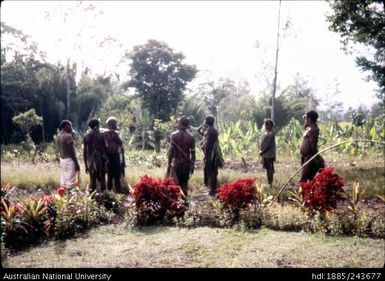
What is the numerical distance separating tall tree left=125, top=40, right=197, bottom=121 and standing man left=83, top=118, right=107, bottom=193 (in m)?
14.7

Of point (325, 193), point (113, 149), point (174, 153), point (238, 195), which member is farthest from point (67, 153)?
point (325, 193)

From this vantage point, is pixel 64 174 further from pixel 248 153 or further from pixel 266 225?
pixel 248 153

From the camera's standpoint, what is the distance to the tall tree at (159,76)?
23.7m

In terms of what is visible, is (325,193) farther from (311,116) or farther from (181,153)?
(181,153)

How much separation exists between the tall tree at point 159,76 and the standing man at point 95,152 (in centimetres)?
1466

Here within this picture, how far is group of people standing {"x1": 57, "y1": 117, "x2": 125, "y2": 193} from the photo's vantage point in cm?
842

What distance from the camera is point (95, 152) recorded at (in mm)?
8547

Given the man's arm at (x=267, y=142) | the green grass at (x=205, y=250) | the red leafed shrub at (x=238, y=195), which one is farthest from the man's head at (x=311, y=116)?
the green grass at (x=205, y=250)

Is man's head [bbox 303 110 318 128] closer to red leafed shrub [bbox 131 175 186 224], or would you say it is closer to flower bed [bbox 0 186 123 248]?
red leafed shrub [bbox 131 175 186 224]

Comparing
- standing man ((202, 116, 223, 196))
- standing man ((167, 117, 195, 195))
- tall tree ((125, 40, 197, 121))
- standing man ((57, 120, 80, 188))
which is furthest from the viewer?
tall tree ((125, 40, 197, 121))

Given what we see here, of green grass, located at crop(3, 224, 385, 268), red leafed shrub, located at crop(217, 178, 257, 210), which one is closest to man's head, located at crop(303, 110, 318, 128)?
red leafed shrub, located at crop(217, 178, 257, 210)

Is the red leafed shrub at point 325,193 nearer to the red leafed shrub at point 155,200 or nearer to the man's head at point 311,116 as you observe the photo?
the man's head at point 311,116

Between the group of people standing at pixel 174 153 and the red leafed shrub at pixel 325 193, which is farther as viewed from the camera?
the group of people standing at pixel 174 153
